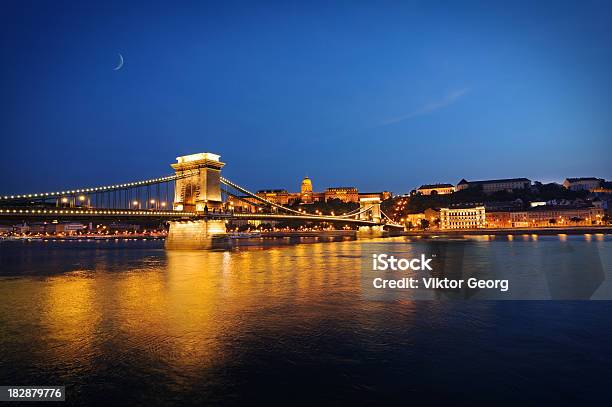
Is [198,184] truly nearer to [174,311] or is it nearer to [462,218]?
[174,311]

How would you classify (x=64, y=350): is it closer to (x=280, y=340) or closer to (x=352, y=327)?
(x=280, y=340)

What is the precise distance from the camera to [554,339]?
984cm

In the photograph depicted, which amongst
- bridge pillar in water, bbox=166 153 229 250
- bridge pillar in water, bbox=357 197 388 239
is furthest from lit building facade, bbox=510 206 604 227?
bridge pillar in water, bbox=166 153 229 250

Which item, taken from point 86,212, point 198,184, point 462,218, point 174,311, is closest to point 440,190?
point 462,218

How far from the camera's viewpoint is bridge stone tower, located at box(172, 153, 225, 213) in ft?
170

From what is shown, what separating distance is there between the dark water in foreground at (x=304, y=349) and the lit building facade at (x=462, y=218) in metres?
125

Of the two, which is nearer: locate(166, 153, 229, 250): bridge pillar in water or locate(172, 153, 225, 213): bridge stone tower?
locate(166, 153, 229, 250): bridge pillar in water

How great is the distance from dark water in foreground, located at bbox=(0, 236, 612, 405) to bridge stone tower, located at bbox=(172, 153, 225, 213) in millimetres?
35719

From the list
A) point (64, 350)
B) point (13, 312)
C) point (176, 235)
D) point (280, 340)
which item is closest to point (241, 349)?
point (280, 340)

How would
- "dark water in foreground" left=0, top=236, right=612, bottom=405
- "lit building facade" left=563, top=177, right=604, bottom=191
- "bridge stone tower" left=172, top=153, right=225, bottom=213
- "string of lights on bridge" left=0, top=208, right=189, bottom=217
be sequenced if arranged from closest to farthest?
"dark water in foreground" left=0, top=236, right=612, bottom=405 < "string of lights on bridge" left=0, top=208, right=189, bottom=217 < "bridge stone tower" left=172, top=153, right=225, bottom=213 < "lit building facade" left=563, top=177, right=604, bottom=191

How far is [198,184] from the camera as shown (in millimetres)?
52781

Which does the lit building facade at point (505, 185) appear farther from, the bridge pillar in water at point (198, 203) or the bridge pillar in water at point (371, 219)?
the bridge pillar in water at point (198, 203)

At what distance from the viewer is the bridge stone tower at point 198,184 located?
5184 centimetres

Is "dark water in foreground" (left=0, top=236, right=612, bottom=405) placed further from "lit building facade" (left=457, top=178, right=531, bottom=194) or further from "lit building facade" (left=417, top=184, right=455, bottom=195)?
"lit building facade" (left=417, top=184, right=455, bottom=195)
